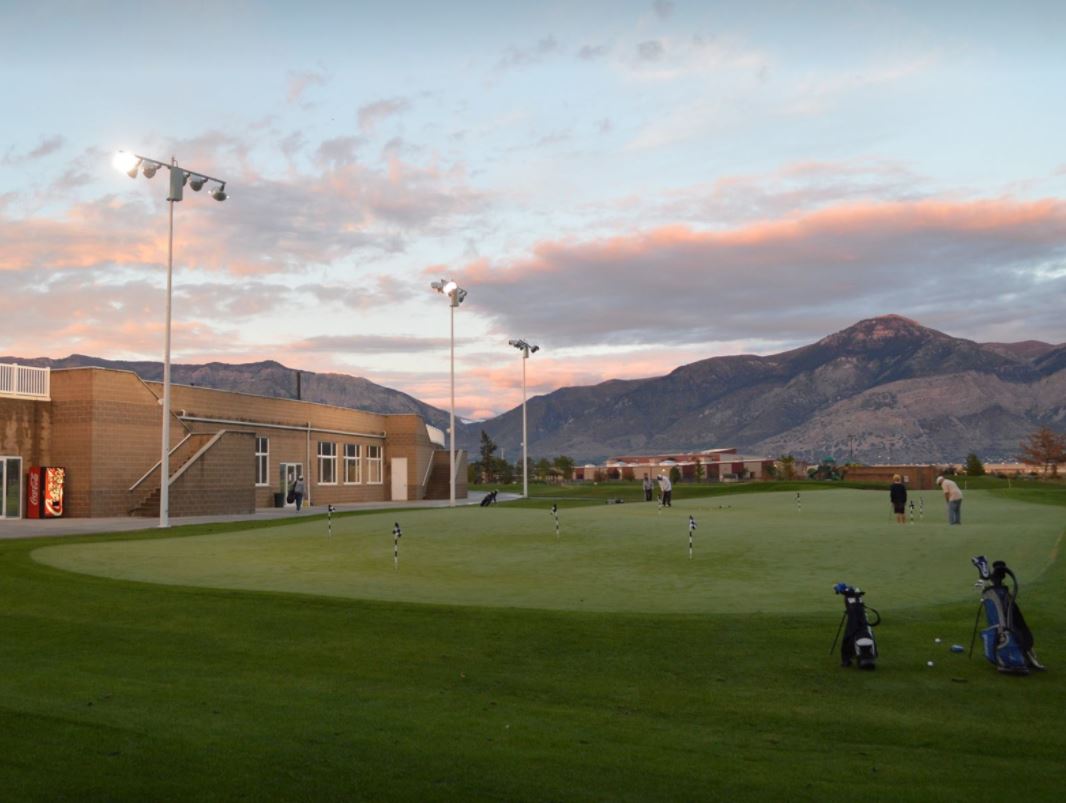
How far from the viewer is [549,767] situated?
7.47 metres

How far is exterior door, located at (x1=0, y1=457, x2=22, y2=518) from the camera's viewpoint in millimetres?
39188

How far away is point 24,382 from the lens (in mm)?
39969

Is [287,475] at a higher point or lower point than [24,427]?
lower

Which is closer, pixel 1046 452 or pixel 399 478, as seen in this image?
pixel 399 478

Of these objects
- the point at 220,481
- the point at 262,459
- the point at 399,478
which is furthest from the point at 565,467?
the point at 220,481

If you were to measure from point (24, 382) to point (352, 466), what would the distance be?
27.0 m

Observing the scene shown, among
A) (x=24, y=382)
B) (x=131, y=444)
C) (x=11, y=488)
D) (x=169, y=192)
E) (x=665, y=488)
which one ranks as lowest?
(x=665, y=488)

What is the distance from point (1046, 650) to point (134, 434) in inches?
1520

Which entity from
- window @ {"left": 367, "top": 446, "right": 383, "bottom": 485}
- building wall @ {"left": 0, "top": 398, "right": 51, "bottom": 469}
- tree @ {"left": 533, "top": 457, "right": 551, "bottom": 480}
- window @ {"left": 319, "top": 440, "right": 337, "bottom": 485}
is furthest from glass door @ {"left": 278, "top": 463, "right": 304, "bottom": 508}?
tree @ {"left": 533, "top": 457, "right": 551, "bottom": 480}

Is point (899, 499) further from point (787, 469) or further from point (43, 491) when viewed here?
point (787, 469)

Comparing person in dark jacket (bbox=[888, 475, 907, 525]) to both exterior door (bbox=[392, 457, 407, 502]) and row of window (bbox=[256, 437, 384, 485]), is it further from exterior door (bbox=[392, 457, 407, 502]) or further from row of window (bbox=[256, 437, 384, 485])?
exterior door (bbox=[392, 457, 407, 502])

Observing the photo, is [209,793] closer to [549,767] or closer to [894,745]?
[549,767]

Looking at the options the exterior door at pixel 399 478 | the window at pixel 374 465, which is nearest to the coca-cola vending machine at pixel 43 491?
the window at pixel 374 465

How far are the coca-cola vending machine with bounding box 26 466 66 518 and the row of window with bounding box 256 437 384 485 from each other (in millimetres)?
14458
